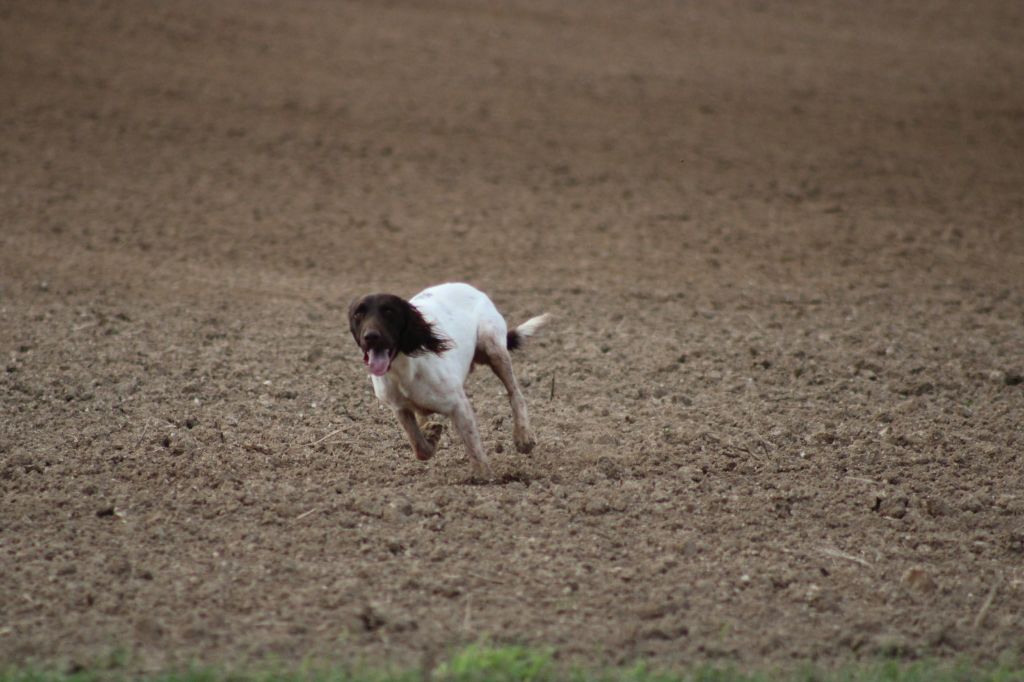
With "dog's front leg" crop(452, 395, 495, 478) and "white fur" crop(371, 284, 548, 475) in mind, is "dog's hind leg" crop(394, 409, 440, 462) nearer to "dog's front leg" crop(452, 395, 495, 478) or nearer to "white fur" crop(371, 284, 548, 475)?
"white fur" crop(371, 284, 548, 475)

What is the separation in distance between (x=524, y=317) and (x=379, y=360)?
191 inches

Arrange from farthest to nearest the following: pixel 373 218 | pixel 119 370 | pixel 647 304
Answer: pixel 373 218, pixel 647 304, pixel 119 370

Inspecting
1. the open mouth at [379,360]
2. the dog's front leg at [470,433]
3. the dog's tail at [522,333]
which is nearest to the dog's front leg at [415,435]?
the dog's front leg at [470,433]

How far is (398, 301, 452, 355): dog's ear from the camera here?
20.4 feet

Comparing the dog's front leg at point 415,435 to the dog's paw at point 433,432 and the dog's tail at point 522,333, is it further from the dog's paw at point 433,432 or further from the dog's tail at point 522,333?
the dog's tail at point 522,333

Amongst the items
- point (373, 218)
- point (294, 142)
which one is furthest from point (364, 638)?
point (294, 142)

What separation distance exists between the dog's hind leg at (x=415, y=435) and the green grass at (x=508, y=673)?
7.34 ft

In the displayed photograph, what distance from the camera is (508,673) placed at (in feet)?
14.8

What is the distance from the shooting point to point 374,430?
775cm

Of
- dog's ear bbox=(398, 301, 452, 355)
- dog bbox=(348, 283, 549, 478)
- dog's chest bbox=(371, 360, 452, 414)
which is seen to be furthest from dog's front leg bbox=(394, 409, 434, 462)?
dog's ear bbox=(398, 301, 452, 355)

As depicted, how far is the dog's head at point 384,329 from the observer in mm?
6000

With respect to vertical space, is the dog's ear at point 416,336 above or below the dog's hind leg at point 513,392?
above

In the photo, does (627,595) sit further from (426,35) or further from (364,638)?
(426,35)

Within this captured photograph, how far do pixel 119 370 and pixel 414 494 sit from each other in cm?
346
